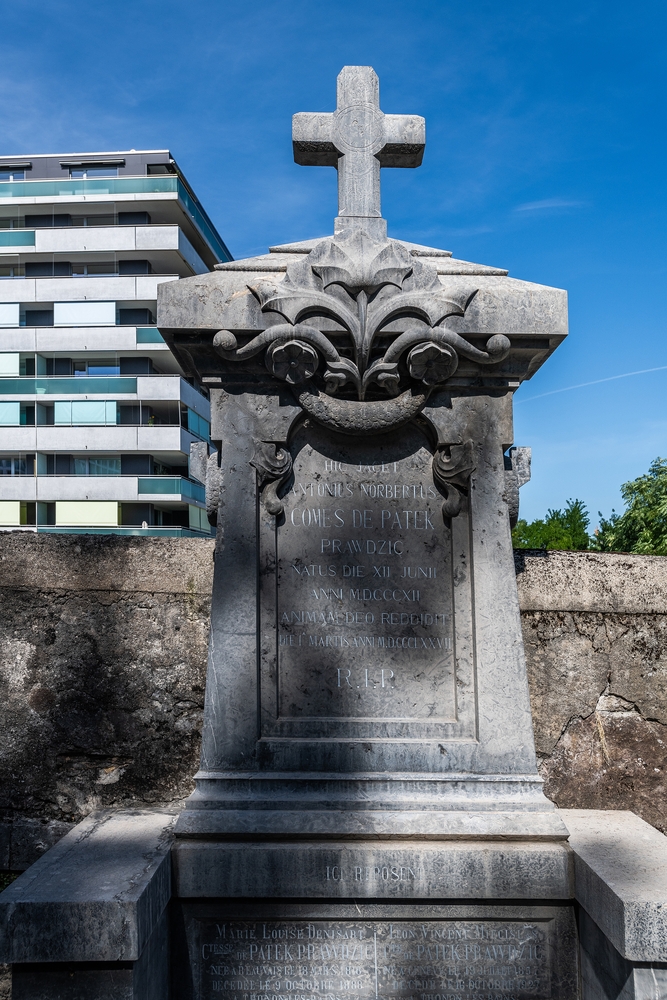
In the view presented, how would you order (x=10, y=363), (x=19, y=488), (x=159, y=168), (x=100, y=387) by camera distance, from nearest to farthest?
(x=19, y=488) → (x=100, y=387) → (x=10, y=363) → (x=159, y=168)

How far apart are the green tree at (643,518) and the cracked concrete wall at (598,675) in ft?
60.5

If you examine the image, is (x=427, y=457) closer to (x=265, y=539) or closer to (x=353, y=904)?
(x=265, y=539)

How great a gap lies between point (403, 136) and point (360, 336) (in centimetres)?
104

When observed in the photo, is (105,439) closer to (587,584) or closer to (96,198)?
(96,198)

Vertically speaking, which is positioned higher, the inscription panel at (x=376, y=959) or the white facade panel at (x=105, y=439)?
the white facade panel at (x=105, y=439)

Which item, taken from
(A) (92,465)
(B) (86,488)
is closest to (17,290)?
(A) (92,465)

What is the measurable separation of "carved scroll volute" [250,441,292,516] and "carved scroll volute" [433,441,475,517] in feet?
2.16

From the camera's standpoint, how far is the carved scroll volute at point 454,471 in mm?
3307

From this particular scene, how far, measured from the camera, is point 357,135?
11.6ft

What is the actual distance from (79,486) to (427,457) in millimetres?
34877

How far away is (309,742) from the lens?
3.16 meters

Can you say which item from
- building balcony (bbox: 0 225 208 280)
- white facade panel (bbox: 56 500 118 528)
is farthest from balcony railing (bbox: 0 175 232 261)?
white facade panel (bbox: 56 500 118 528)

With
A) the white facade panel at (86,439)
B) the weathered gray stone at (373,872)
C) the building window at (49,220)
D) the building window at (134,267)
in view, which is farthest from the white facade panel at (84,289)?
the weathered gray stone at (373,872)

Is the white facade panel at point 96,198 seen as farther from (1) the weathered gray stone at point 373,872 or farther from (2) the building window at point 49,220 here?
(1) the weathered gray stone at point 373,872
